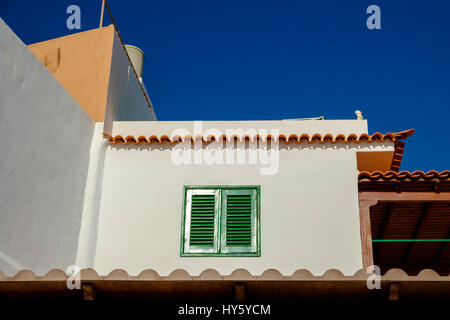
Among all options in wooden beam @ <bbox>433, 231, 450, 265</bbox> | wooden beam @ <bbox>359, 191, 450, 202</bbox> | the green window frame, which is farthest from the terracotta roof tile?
wooden beam @ <bbox>433, 231, 450, 265</bbox>

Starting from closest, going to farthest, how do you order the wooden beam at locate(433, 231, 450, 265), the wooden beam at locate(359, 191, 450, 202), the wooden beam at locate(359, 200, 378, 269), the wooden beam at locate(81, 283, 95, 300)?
the wooden beam at locate(81, 283, 95, 300), the wooden beam at locate(359, 200, 378, 269), the wooden beam at locate(359, 191, 450, 202), the wooden beam at locate(433, 231, 450, 265)

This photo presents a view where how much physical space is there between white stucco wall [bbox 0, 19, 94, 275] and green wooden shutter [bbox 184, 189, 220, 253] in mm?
1843

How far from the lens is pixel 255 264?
872 centimetres

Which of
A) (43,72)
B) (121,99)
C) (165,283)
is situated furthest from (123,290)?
(121,99)

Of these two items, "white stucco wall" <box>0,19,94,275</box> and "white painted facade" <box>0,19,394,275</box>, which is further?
"white painted facade" <box>0,19,394,275</box>

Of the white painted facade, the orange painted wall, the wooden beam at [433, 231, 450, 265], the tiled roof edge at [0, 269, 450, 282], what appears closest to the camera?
the tiled roof edge at [0, 269, 450, 282]

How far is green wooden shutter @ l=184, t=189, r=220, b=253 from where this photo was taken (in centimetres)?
888

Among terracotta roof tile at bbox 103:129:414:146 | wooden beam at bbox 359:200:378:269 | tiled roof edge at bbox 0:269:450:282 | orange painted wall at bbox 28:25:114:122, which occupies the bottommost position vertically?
tiled roof edge at bbox 0:269:450:282

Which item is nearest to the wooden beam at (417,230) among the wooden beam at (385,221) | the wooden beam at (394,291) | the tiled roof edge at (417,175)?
the wooden beam at (385,221)

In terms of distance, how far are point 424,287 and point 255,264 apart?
3795 mm

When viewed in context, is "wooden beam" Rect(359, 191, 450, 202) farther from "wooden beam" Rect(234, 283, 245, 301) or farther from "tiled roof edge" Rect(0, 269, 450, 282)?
"wooden beam" Rect(234, 283, 245, 301)

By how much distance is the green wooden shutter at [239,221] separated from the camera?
29.0 ft

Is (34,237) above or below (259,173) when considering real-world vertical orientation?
below
